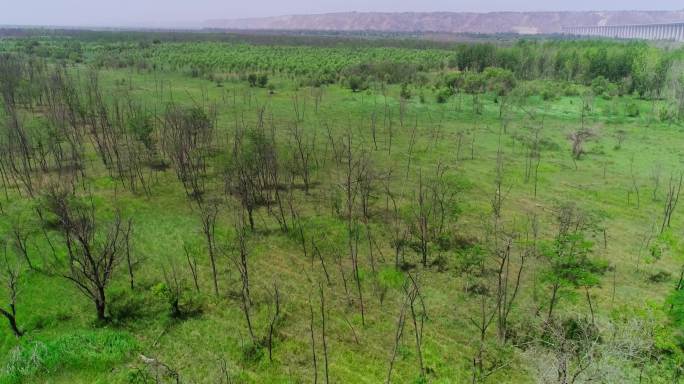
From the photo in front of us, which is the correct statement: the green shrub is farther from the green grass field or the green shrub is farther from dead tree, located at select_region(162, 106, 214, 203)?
dead tree, located at select_region(162, 106, 214, 203)

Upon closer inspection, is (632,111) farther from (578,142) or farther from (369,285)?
(369,285)

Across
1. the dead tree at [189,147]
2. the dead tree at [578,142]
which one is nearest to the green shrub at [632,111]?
the dead tree at [578,142]

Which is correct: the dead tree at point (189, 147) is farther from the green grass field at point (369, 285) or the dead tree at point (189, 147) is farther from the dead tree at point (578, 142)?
the dead tree at point (578, 142)

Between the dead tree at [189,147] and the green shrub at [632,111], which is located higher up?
the green shrub at [632,111]

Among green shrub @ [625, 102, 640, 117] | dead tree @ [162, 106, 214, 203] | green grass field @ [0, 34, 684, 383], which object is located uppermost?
green shrub @ [625, 102, 640, 117]

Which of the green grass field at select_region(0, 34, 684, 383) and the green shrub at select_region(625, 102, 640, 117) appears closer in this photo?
the green grass field at select_region(0, 34, 684, 383)

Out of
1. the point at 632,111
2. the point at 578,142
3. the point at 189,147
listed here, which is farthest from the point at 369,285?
the point at 632,111

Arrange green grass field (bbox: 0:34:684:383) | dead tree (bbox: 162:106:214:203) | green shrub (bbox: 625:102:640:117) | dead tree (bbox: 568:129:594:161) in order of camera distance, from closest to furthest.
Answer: green grass field (bbox: 0:34:684:383), dead tree (bbox: 162:106:214:203), dead tree (bbox: 568:129:594:161), green shrub (bbox: 625:102:640:117)

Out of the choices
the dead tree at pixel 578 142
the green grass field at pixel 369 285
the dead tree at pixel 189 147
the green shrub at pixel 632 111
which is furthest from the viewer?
the green shrub at pixel 632 111

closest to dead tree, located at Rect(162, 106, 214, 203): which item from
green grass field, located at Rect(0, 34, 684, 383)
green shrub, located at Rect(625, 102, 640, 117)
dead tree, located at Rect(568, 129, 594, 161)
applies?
green grass field, located at Rect(0, 34, 684, 383)

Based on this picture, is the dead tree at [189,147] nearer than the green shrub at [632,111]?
Yes

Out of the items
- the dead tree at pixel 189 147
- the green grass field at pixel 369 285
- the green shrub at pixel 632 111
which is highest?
the green shrub at pixel 632 111
